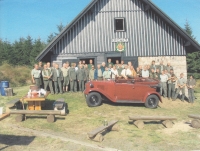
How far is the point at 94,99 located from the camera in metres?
12.9

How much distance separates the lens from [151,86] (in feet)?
42.9

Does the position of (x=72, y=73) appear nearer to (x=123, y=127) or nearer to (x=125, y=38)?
(x=125, y=38)

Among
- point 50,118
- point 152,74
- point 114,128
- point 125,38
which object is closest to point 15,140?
point 50,118

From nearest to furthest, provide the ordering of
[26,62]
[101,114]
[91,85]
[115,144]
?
[115,144] → [101,114] → [91,85] → [26,62]

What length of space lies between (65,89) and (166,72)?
20.1 ft

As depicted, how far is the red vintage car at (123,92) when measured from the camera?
12.9 metres

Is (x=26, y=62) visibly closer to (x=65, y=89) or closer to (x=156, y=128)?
(x=65, y=89)

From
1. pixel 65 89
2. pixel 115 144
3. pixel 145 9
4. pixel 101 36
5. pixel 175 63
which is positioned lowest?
pixel 115 144

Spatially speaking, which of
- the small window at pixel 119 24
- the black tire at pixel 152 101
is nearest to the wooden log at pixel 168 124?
the black tire at pixel 152 101

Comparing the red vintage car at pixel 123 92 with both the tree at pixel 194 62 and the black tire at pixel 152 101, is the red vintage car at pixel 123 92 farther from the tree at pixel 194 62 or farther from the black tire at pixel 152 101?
the tree at pixel 194 62

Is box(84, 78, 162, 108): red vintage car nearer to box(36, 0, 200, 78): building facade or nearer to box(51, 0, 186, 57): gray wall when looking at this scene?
box(36, 0, 200, 78): building facade

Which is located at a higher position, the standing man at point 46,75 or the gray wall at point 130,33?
the gray wall at point 130,33

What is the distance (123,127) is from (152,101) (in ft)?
12.3

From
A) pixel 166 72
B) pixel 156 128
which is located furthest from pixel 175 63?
pixel 156 128
